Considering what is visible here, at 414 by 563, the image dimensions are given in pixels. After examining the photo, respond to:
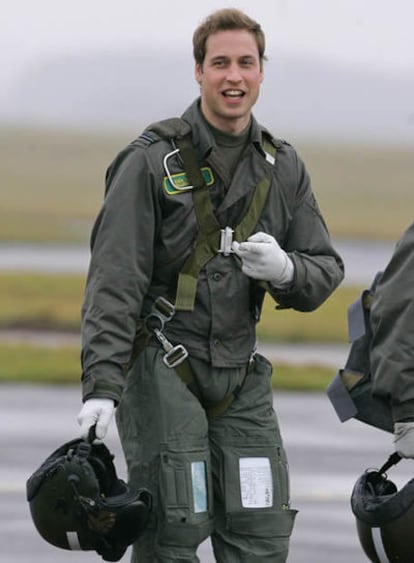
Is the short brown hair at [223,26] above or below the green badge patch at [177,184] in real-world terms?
above

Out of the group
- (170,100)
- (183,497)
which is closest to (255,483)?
(183,497)

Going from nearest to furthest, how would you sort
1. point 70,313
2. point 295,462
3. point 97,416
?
1. point 97,416
2. point 295,462
3. point 70,313

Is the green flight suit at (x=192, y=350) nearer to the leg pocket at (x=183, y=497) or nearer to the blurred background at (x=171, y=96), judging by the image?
the leg pocket at (x=183, y=497)

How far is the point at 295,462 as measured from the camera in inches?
410

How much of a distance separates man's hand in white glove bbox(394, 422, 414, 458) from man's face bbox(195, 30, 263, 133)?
3.78 ft

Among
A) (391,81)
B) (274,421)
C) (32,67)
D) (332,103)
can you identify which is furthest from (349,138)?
(274,421)

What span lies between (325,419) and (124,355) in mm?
6487

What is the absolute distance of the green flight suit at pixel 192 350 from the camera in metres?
5.80

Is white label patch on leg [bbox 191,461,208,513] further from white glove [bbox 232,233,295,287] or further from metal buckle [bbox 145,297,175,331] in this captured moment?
white glove [bbox 232,233,295,287]

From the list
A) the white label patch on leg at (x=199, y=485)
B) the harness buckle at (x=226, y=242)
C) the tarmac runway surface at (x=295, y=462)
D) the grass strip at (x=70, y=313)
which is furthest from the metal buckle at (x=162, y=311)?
the grass strip at (x=70, y=313)

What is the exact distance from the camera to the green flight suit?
5.80 meters

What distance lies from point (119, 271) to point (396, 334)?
0.90 metres

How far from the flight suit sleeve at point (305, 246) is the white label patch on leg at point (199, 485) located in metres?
0.61

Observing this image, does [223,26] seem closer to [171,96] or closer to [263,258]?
[263,258]
